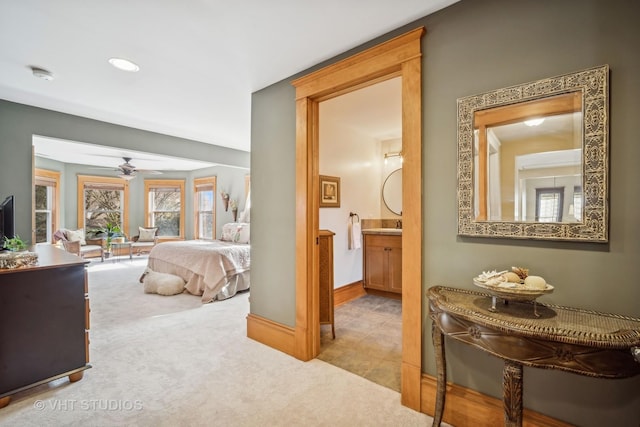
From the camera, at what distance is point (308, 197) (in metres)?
2.47

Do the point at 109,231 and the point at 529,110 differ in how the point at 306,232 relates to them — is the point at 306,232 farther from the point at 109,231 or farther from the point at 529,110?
the point at 109,231

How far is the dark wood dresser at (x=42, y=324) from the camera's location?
1.91m

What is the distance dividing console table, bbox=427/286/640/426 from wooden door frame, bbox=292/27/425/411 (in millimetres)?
405

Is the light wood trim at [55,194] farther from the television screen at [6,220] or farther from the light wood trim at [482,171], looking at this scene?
the light wood trim at [482,171]

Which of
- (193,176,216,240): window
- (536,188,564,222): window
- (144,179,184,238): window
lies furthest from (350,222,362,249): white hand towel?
(144,179,184,238): window

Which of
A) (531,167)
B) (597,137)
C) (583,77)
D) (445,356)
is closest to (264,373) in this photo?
(445,356)

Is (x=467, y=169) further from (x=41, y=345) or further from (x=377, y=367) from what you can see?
(x=41, y=345)

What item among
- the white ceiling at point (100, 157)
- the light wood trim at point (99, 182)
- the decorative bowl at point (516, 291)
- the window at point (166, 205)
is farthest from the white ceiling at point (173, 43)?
the window at point (166, 205)

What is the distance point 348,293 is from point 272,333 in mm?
1754

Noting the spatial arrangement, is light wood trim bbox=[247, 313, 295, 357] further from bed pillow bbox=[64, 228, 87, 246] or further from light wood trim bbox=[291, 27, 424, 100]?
bed pillow bbox=[64, 228, 87, 246]

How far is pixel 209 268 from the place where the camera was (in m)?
4.29

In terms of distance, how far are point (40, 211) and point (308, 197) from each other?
297 inches

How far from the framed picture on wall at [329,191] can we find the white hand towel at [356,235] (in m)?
0.45

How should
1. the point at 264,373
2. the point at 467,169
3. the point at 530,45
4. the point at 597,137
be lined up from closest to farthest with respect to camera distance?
the point at 597,137, the point at 530,45, the point at 467,169, the point at 264,373
